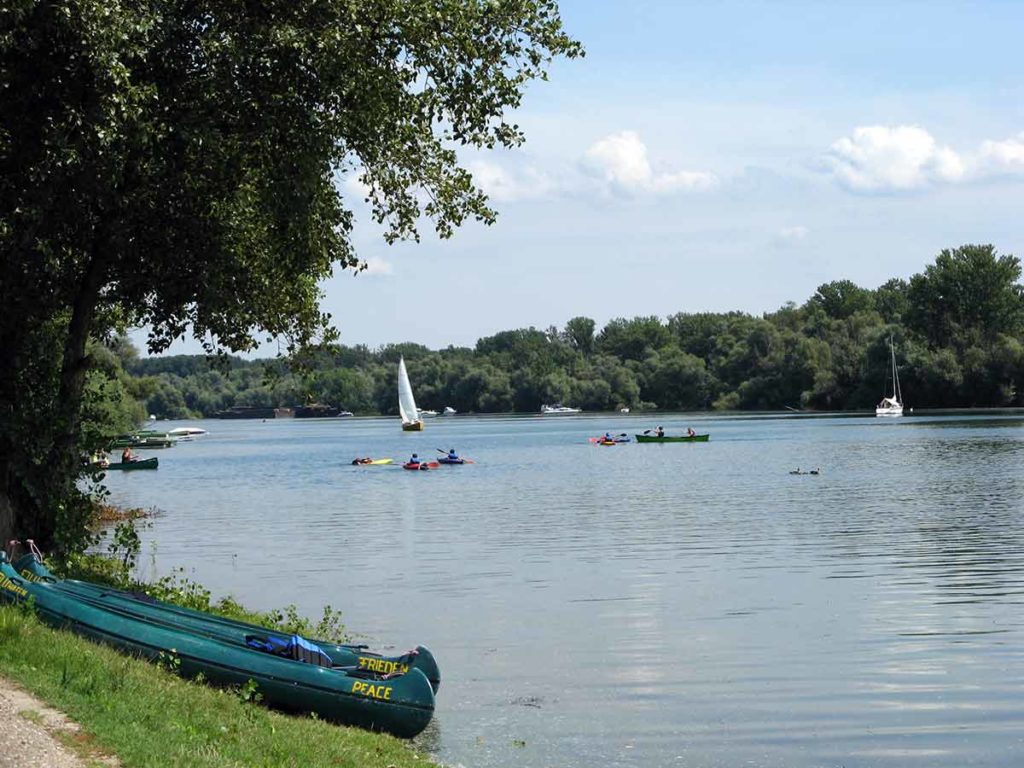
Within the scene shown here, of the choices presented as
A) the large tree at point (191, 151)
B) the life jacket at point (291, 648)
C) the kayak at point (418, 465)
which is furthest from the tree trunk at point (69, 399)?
the kayak at point (418, 465)

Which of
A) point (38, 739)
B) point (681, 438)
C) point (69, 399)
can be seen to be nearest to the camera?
point (38, 739)

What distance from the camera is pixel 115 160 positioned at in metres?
16.1

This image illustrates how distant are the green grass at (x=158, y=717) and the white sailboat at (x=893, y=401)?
127627mm

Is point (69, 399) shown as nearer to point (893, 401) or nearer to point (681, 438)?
point (681, 438)

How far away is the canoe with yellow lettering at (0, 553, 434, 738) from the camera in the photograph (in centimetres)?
1492

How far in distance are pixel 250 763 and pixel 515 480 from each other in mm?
54621

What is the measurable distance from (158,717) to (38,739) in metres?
1.70

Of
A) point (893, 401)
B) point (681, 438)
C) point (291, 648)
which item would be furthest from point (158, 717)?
point (893, 401)

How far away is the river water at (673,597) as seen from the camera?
16188mm

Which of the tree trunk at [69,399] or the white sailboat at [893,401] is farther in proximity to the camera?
the white sailboat at [893,401]

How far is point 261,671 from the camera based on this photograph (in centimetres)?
1494

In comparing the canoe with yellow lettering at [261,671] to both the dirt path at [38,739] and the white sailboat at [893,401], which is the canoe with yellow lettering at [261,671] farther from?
the white sailboat at [893,401]

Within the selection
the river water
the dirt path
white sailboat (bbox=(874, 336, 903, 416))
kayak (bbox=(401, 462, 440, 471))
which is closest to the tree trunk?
the river water

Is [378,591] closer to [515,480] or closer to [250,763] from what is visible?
[250,763]
